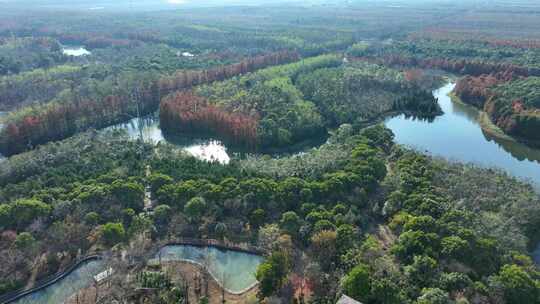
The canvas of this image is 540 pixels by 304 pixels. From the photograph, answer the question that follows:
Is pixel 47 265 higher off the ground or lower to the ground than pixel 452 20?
lower

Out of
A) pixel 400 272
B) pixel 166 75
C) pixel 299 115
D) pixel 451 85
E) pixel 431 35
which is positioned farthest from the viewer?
pixel 431 35

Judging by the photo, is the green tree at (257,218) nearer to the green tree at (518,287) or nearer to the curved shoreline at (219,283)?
the curved shoreline at (219,283)

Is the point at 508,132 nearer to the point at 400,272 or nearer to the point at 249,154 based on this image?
the point at 249,154

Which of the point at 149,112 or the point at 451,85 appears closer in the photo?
the point at 149,112

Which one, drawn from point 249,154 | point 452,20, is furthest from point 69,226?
point 452,20

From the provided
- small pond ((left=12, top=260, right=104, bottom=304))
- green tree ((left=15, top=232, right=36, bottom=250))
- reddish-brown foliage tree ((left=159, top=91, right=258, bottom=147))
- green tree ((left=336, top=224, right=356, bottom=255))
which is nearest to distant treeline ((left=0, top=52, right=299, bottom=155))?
reddish-brown foliage tree ((left=159, top=91, right=258, bottom=147))

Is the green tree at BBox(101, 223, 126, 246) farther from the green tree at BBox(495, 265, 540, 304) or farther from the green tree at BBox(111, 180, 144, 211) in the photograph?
the green tree at BBox(495, 265, 540, 304)

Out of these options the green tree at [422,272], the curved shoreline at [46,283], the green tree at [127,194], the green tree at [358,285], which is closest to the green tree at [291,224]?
the green tree at [358,285]
